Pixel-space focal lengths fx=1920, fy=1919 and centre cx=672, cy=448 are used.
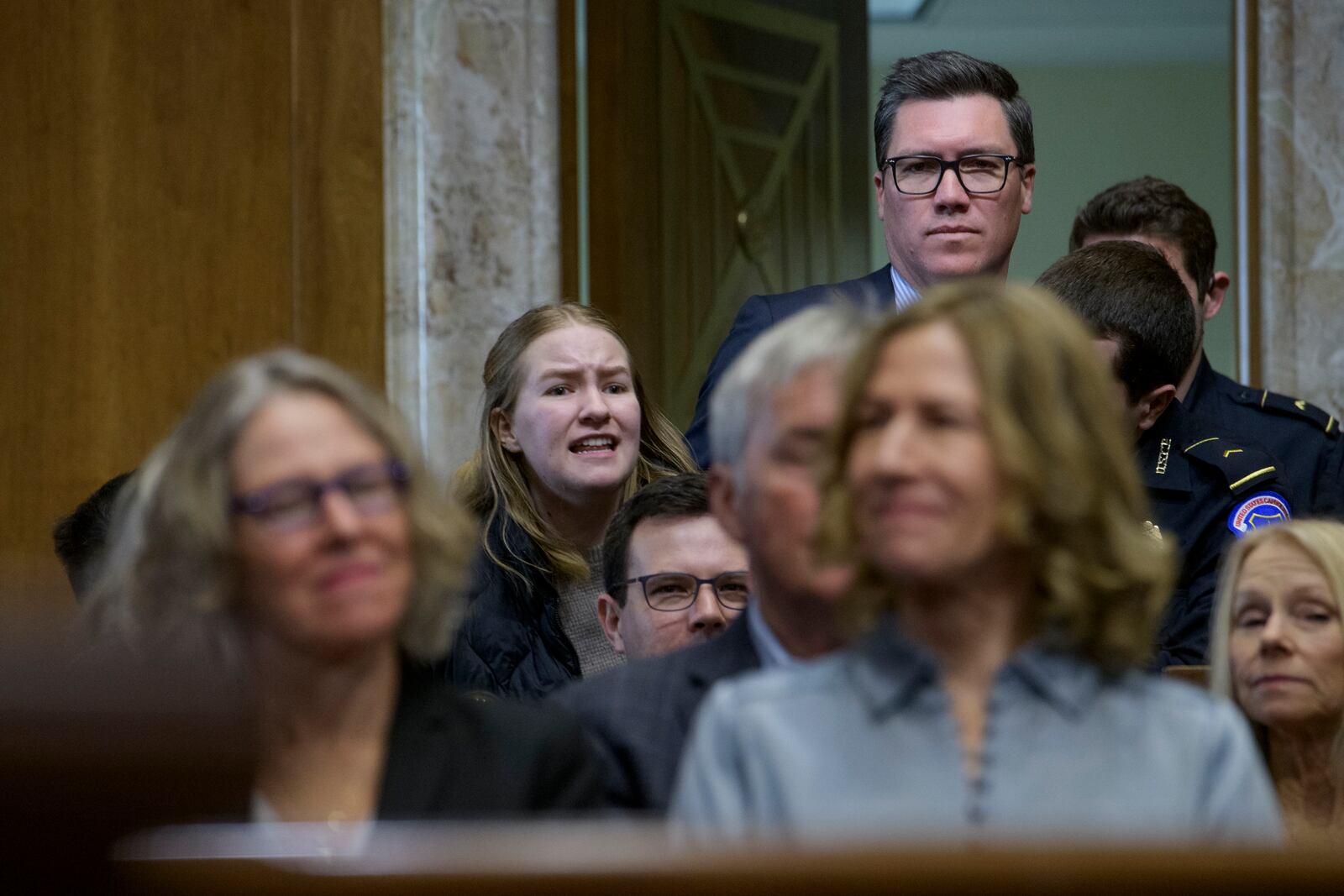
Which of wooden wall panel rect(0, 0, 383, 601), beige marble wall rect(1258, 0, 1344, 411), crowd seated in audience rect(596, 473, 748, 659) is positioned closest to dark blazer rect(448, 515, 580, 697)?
crowd seated in audience rect(596, 473, 748, 659)

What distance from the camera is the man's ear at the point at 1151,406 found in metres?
2.91

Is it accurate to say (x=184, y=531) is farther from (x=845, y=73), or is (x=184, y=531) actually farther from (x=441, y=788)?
(x=845, y=73)

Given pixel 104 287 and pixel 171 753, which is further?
pixel 104 287

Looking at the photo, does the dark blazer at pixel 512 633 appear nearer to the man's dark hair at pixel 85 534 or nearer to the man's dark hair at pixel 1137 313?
the man's dark hair at pixel 85 534

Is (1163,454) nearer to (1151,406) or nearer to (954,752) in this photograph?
(1151,406)

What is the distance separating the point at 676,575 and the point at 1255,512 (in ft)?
3.02

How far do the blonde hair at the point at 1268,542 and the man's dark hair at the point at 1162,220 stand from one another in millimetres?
1775

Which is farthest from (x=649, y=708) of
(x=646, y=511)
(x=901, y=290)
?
(x=901, y=290)

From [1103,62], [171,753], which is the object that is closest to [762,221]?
[171,753]

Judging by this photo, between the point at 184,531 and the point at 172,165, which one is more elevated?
the point at 172,165

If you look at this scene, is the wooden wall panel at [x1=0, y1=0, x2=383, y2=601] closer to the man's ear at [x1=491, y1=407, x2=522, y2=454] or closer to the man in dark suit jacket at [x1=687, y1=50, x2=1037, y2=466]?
the man's ear at [x1=491, y1=407, x2=522, y2=454]

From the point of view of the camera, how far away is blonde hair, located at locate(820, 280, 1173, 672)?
55.4 inches

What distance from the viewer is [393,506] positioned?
1539mm

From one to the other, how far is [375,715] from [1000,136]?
197cm
